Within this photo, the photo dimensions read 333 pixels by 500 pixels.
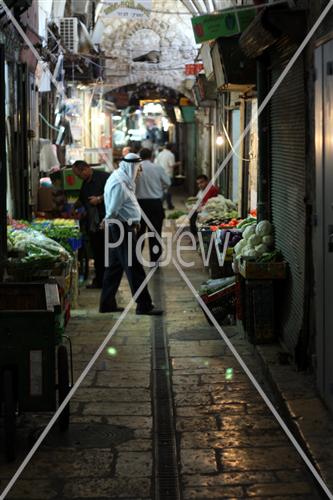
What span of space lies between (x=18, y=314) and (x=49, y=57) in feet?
41.5

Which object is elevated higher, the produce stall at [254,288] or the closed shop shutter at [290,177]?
the closed shop shutter at [290,177]

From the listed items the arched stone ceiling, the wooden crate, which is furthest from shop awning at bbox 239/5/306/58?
the arched stone ceiling

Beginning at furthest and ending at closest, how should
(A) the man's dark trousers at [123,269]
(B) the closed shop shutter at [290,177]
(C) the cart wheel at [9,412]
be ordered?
(A) the man's dark trousers at [123,269], (B) the closed shop shutter at [290,177], (C) the cart wheel at [9,412]

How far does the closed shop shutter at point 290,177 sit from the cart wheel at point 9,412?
3.11 meters

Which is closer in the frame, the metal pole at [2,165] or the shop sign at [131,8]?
the metal pole at [2,165]

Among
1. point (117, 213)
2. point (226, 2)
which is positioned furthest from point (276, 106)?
point (226, 2)

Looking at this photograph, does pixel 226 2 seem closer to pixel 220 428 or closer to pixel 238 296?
pixel 238 296

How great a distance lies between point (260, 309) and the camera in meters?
8.95

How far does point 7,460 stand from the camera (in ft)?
19.4

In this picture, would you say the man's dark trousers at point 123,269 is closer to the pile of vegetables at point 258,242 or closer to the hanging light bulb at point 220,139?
the pile of vegetables at point 258,242

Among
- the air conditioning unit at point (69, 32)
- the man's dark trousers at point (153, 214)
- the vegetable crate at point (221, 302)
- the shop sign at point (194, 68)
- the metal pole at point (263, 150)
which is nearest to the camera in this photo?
the metal pole at point (263, 150)

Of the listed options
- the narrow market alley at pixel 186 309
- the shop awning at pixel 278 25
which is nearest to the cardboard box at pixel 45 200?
the narrow market alley at pixel 186 309

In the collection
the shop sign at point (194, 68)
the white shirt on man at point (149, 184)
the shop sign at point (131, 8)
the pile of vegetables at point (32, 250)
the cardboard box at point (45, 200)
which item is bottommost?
the pile of vegetables at point (32, 250)

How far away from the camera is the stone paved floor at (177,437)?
5.54 meters
